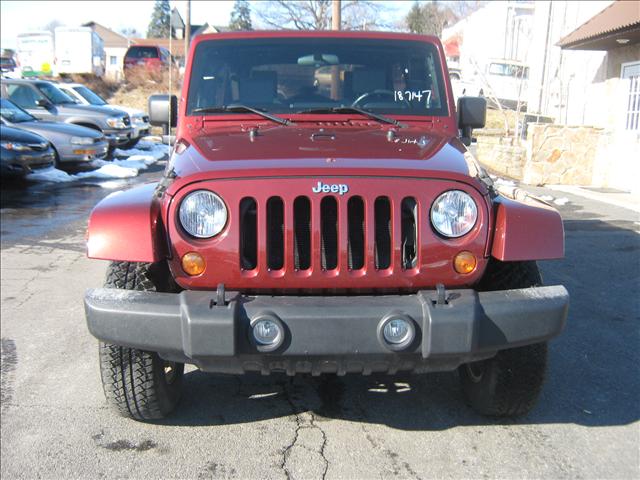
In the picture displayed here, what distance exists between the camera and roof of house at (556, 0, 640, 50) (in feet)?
35.9

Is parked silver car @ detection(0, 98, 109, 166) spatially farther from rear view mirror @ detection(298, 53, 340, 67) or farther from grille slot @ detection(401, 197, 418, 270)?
grille slot @ detection(401, 197, 418, 270)

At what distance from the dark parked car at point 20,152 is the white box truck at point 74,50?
23789mm

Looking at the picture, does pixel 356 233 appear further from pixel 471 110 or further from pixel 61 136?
pixel 61 136

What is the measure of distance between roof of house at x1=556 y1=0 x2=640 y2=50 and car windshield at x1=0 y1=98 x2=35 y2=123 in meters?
11.0

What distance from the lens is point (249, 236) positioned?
112 inches

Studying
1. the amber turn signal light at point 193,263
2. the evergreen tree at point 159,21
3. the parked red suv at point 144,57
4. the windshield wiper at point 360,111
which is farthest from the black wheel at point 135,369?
the evergreen tree at point 159,21

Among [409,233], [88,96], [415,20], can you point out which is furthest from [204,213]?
[415,20]

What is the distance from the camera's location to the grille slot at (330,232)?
2838mm

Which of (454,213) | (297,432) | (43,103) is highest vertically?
(43,103)

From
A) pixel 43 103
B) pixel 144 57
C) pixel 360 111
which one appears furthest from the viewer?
pixel 144 57

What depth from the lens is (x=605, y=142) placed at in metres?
12.3

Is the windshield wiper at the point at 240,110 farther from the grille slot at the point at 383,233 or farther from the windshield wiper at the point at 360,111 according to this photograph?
the grille slot at the point at 383,233

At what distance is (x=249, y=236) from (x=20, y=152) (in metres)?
9.75

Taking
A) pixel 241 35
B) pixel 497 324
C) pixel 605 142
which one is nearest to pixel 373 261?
pixel 497 324
